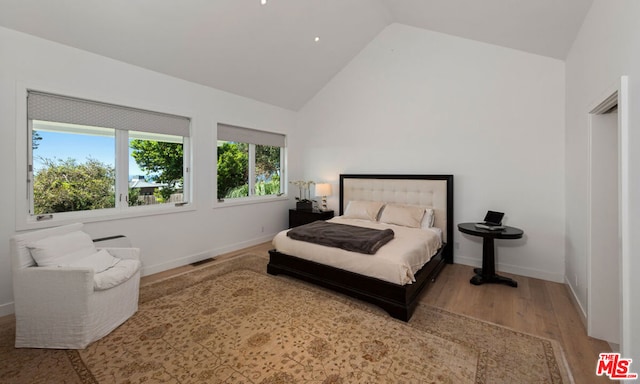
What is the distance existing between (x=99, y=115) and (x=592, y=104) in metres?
4.91

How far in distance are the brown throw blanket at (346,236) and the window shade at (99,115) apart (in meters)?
2.29

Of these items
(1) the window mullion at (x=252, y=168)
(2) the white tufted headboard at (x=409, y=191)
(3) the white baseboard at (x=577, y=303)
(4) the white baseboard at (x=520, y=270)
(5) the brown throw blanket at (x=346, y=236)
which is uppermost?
(1) the window mullion at (x=252, y=168)

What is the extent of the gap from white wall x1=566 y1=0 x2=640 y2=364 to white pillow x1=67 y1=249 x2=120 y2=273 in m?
3.79

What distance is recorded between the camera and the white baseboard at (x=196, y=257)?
3.58 metres

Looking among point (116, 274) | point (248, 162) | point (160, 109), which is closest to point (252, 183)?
point (248, 162)

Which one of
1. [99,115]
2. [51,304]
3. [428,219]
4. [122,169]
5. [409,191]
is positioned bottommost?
[51,304]

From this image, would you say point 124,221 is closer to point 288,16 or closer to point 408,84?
point 288,16

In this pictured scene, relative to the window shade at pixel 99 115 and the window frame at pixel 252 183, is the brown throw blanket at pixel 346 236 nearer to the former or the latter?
the window frame at pixel 252 183

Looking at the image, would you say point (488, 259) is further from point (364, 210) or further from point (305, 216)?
point (305, 216)

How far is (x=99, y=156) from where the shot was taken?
326 centimetres

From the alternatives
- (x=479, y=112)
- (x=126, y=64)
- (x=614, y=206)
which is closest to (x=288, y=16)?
(x=126, y=64)

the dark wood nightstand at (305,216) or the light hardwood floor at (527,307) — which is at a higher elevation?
the dark wood nightstand at (305,216)

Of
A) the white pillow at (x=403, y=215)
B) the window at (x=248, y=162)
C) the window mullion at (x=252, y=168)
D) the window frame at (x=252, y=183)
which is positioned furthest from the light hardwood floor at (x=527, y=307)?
the window mullion at (x=252, y=168)

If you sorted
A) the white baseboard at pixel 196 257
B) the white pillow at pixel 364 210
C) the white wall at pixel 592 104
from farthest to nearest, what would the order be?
1. the white pillow at pixel 364 210
2. the white baseboard at pixel 196 257
3. the white wall at pixel 592 104
